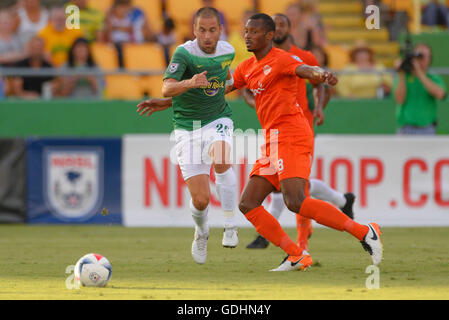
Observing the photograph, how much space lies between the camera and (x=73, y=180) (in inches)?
524

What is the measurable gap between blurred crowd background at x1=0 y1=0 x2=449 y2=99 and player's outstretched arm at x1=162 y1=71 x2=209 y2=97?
6315 mm

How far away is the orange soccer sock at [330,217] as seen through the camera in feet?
25.6

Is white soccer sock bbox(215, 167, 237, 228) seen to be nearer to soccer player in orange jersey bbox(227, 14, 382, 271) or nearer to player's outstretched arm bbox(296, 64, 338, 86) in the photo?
soccer player in orange jersey bbox(227, 14, 382, 271)

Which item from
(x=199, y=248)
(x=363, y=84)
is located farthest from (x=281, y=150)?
(x=363, y=84)

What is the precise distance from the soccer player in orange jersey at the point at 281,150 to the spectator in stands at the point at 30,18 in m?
9.18

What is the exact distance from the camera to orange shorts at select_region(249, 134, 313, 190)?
782 centimetres

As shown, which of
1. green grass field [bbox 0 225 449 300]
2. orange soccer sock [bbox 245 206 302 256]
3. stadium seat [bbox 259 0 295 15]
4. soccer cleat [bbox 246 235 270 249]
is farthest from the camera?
stadium seat [bbox 259 0 295 15]

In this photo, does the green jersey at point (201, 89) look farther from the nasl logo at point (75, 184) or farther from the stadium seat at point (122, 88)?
the stadium seat at point (122, 88)


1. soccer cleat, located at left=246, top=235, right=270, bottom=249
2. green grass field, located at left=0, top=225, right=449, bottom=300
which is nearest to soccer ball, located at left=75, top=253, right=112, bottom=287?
green grass field, located at left=0, top=225, right=449, bottom=300

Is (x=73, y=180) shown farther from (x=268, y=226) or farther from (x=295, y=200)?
(x=295, y=200)

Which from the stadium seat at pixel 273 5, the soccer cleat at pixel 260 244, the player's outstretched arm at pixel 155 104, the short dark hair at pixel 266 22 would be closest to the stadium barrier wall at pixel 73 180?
the soccer cleat at pixel 260 244

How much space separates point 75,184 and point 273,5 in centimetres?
632

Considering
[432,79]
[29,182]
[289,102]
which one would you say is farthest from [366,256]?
[29,182]
